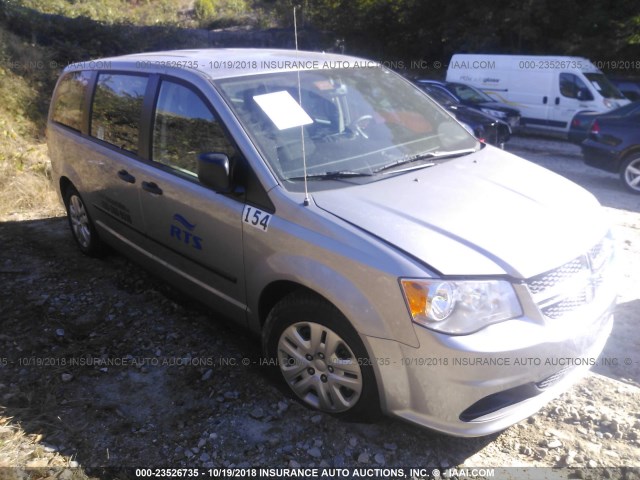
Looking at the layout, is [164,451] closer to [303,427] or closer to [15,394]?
[303,427]

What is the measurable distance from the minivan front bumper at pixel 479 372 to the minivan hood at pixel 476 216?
11.4 inches

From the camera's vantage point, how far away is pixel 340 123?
3.47m

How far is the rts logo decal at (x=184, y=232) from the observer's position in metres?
3.46

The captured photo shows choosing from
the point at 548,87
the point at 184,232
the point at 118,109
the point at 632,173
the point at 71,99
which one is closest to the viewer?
the point at 184,232

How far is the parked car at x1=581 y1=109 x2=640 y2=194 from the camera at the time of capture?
798 centimetres

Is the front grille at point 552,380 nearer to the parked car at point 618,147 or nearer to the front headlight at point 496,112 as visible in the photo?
the parked car at point 618,147

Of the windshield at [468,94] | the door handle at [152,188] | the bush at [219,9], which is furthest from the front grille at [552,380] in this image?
the bush at [219,9]

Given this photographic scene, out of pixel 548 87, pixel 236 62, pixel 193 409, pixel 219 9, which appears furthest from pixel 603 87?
pixel 219 9

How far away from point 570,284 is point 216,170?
6.09 ft

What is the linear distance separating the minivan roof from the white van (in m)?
10.4

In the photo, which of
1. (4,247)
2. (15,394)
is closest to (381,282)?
(15,394)

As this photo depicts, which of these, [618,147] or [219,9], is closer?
[618,147]

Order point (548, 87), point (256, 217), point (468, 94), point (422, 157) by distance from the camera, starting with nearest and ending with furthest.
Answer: point (256, 217) < point (422, 157) < point (468, 94) < point (548, 87)

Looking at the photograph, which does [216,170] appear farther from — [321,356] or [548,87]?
[548,87]
